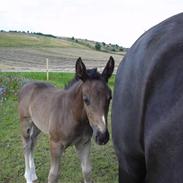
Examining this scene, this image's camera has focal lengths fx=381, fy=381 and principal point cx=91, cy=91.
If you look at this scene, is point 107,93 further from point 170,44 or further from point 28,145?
point 170,44

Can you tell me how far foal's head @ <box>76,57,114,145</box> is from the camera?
11.1 feet

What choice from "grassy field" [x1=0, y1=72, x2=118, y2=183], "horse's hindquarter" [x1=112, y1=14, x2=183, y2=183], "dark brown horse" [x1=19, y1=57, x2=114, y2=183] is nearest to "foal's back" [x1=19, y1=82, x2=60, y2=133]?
"dark brown horse" [x1=19, y1=57, x2=114, y2=183]

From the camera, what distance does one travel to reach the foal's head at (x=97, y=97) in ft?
11.1

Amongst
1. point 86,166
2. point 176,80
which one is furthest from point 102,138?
point 176,80

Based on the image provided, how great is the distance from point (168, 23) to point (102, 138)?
6.87ft

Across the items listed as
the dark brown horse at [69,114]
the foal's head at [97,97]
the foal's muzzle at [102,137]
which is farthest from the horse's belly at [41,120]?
the foal's muzzle at [102,137]

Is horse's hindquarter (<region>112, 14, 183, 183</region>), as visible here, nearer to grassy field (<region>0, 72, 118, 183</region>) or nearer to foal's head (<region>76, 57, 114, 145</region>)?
foal's head (<region>76, 57, 114, 145</region>)

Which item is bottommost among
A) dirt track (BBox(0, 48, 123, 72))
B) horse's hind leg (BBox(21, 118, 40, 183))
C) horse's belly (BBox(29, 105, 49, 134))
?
dirt track (BBox(0, 48, 123, 72))

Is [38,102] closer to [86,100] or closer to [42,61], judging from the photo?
[86,100]

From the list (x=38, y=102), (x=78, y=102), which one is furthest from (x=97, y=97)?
(x=38, y=102)

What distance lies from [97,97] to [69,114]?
79 centimetres

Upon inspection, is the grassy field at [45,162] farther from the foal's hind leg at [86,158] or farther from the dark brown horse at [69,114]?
the foal's hind leg at [86,158]

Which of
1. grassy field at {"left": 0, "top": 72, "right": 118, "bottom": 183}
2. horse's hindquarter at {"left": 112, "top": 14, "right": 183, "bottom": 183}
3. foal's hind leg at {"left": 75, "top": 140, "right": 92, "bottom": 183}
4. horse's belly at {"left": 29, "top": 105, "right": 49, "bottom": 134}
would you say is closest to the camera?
horse's hindquarter at {"left": 112, "top": 14, "right": 183, "bottom": 183}

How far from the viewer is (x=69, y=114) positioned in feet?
13.7
